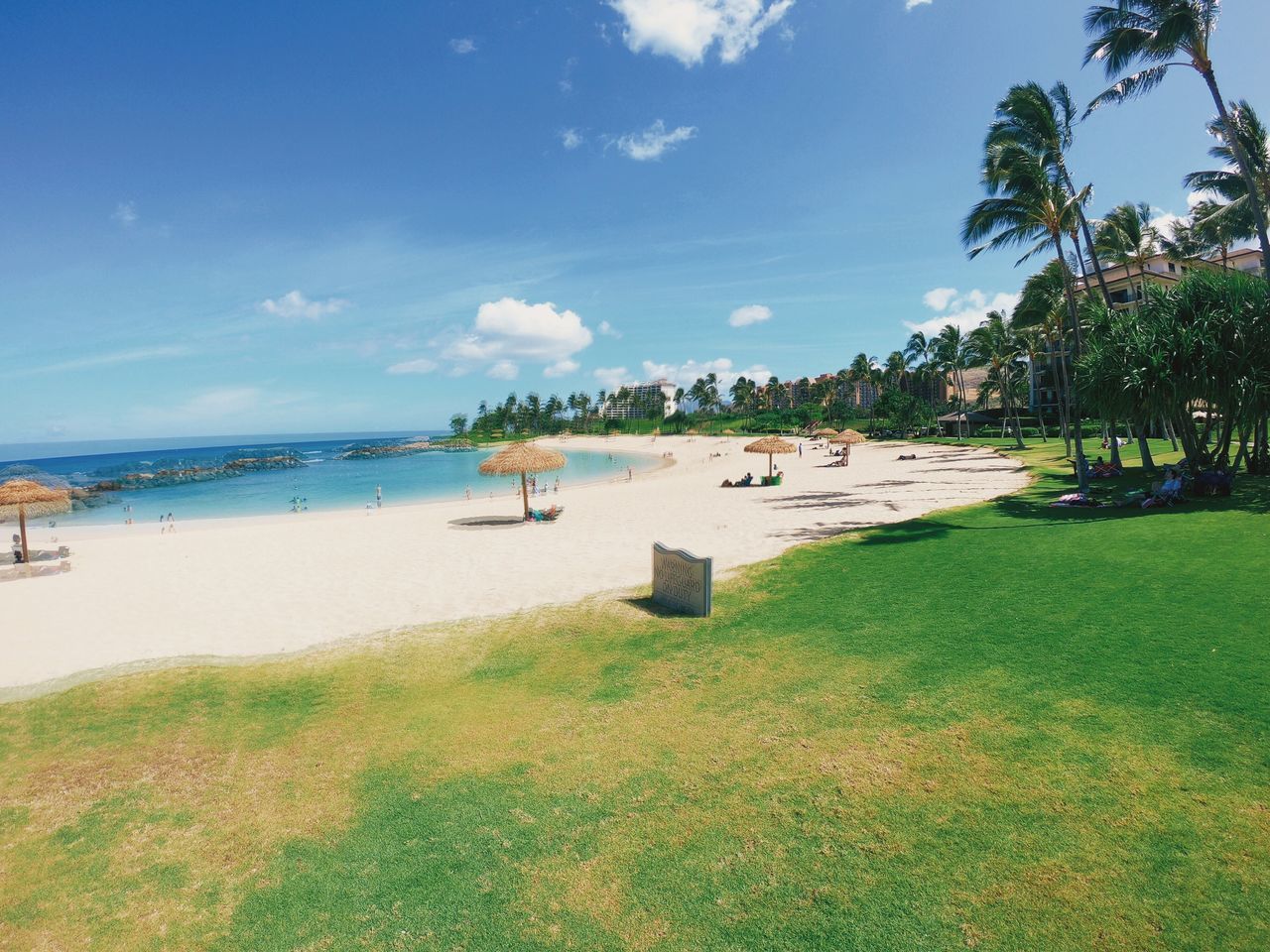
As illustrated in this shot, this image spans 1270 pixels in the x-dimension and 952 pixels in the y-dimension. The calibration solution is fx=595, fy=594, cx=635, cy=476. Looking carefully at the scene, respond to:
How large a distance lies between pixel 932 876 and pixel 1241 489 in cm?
1468

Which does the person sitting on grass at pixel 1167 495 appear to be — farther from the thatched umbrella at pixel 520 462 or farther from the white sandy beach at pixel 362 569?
the thatched umbrella at pixel 520 462

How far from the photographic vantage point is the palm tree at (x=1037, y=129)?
16203mm

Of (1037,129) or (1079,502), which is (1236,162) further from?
(1079,502)

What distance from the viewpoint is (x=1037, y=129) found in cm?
1655

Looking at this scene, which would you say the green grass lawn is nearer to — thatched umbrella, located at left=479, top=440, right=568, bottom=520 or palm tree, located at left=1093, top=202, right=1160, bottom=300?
thatched umbrella, located at left=479, top=440, right=568, bottom=520

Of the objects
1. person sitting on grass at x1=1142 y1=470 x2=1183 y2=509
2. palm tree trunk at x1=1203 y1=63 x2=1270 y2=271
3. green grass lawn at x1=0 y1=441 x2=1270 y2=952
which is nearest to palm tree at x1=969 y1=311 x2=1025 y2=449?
palm tree trunk at x1=1203 y1=63 x2=1270 y2=271

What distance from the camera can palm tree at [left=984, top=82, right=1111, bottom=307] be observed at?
16203 millimetres

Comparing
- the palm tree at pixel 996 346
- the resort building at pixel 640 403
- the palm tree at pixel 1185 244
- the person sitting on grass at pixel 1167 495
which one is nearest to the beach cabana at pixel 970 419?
the palm tree at pixel 996 346

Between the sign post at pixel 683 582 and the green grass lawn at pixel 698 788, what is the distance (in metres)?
0.84

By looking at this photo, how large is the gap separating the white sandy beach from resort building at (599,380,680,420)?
136 metres

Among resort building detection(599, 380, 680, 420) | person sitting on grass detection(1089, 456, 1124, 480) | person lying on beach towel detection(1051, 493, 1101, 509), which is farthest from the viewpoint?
resort building detection(599, 380, 680, 420)

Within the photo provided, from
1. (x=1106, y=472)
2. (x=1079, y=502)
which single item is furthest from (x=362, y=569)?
(x=1106, y=472)

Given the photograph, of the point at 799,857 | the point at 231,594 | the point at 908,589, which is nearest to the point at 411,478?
the point at 231,594

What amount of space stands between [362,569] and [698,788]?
11.5 metres
